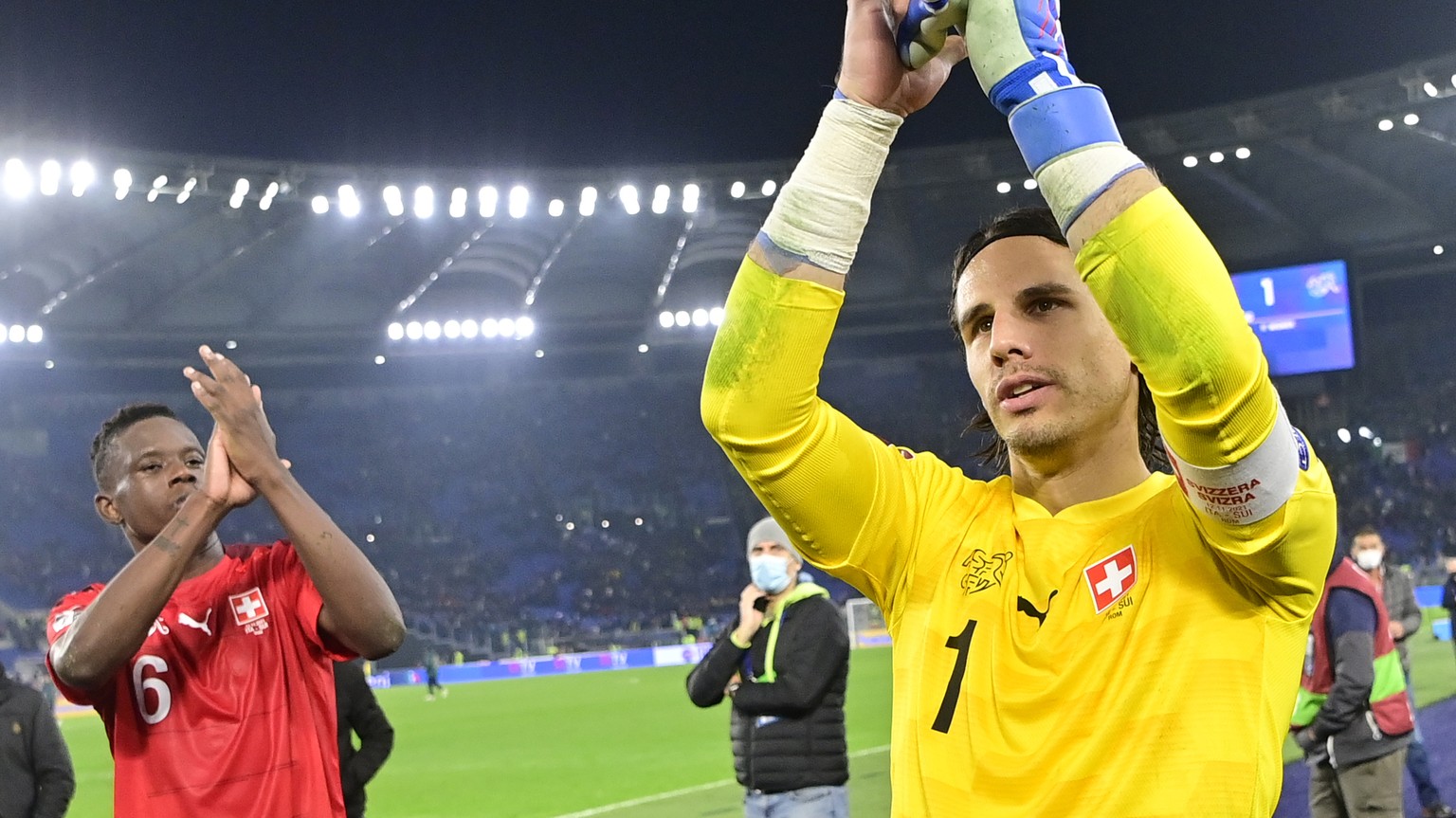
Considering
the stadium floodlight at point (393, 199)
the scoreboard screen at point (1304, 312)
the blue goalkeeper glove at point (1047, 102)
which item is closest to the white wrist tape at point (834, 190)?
the blue goalkeeper glove at point (1047, 102)

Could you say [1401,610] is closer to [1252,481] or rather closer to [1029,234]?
[1029,234]

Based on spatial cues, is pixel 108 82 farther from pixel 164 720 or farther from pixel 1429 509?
pixel 1429 509

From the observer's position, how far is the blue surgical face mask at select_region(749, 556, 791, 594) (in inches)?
235

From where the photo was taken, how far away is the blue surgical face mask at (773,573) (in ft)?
19.6

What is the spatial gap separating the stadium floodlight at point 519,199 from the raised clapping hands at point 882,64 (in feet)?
85.9

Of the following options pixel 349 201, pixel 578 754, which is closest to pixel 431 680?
pixel 349 201

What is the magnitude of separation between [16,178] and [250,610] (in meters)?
22.1

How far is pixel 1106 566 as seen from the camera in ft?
5.50

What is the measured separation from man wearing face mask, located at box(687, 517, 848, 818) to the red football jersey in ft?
8.73

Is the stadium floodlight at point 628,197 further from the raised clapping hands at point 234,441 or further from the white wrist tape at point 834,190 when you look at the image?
the white wrist tape at point 834,190

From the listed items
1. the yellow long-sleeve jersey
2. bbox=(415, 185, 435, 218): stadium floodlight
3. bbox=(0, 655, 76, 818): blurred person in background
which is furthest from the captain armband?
bbox=(415, 185, 435, 218): stadium floodlight

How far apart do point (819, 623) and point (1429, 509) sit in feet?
93.9

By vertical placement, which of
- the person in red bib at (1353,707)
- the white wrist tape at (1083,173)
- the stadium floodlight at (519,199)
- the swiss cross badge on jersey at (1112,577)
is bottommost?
the person in red bib at (1353,707)

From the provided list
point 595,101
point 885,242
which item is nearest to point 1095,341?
point 595,101
